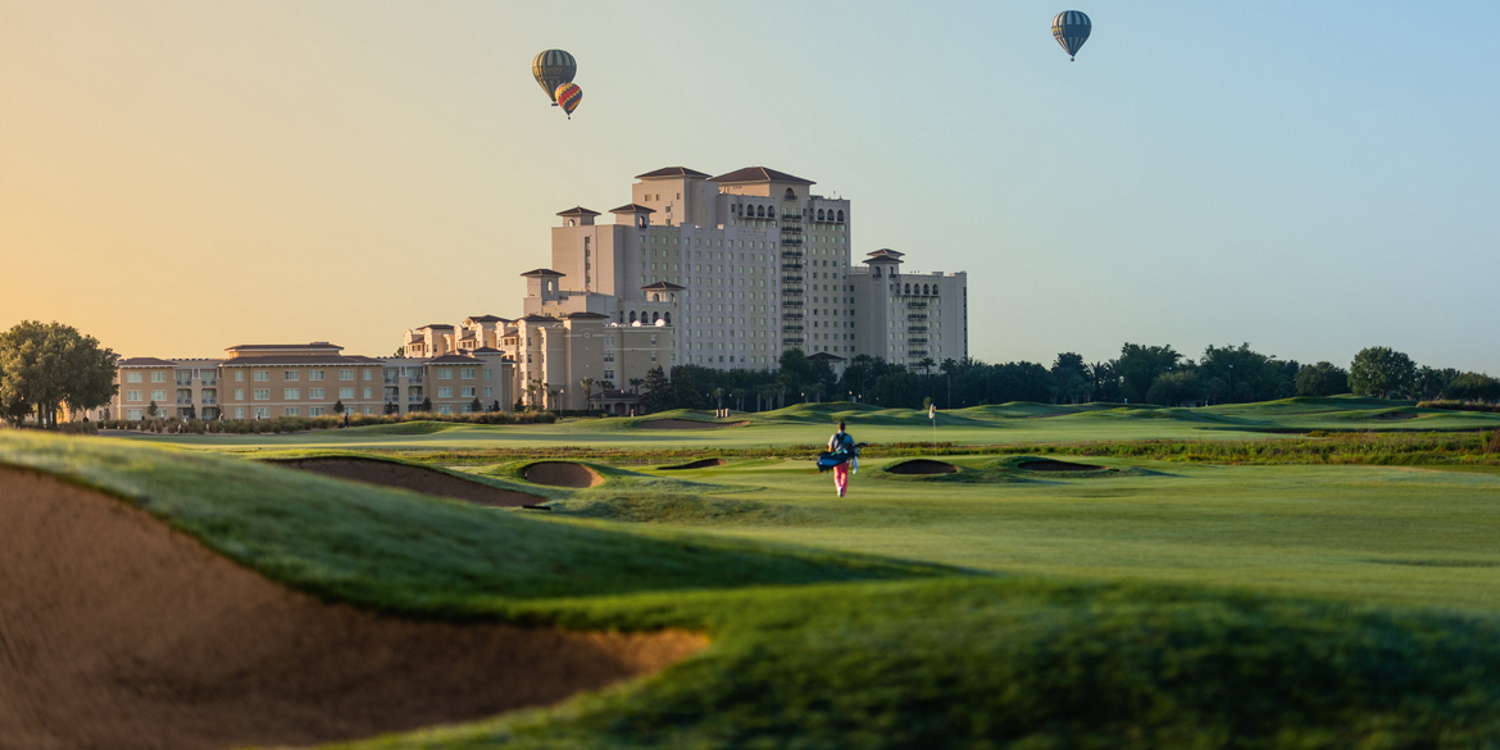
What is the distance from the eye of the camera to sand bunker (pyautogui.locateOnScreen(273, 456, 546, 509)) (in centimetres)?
3162

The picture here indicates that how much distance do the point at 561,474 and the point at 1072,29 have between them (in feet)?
282

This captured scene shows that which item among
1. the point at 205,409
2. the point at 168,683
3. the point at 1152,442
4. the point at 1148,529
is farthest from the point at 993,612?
the point at 205,409

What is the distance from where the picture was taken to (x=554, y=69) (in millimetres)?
132375

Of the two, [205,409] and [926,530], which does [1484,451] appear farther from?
[205,409]

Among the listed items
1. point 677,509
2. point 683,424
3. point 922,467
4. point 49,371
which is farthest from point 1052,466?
point 49,371

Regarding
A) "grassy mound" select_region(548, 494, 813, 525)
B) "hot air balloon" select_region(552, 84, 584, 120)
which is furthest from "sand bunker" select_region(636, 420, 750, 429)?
"grassy mound" select_region(548, 494, 813, 525)

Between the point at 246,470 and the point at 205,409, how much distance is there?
145 m

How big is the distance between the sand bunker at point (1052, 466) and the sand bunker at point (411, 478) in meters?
23.3

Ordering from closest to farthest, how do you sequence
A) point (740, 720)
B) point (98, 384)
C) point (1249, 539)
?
point (740, 720) → point (1249, 539) → point (98, 384)

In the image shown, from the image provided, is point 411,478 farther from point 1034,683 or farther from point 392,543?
point 1034,683

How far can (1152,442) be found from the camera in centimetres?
6944

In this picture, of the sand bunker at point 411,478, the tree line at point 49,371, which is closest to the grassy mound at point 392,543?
the sand bunker at point 411,478

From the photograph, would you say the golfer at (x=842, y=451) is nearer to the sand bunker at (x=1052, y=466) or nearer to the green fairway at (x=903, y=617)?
the green fairway at (x=903, y=617)

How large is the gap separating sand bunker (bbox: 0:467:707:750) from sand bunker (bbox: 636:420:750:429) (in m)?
101
